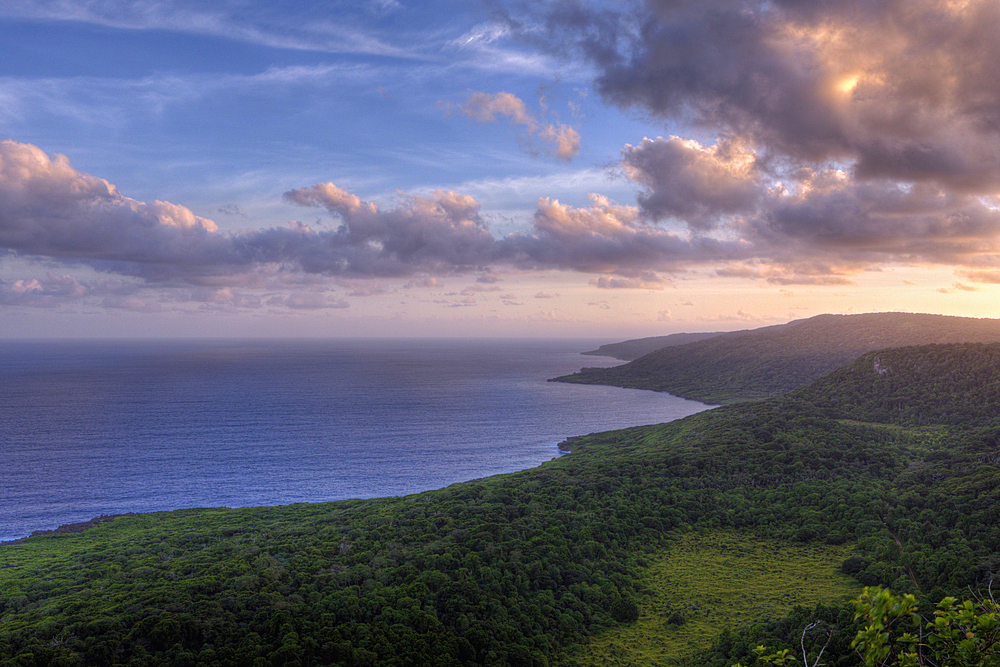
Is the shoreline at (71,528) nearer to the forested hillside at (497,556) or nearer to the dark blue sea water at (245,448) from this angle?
the dark blue sea water at (245,448)

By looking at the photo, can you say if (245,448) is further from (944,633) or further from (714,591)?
(944,633)

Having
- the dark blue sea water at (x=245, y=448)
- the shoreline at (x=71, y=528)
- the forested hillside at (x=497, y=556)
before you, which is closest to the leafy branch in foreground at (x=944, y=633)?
the forested hillside at (x=497, y=556)

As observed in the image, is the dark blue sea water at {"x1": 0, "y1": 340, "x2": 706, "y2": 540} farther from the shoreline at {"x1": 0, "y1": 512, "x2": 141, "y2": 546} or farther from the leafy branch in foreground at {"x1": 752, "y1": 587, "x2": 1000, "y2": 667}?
the leafy branch in foreground at {"x1": 752, "y1": 587, "x2": 1000, "y2": 667}

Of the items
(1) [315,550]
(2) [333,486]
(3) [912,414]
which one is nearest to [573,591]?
(1) [315,550]

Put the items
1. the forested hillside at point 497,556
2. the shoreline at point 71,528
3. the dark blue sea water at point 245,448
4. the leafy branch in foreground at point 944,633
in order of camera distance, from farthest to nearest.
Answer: the dark blue sea water at point 245,448 < the shoreline at point 71,528 < the forested hillside at point 497,556 < the leafy branch in foreground at point 944,633

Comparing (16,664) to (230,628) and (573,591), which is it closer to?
(230,628)

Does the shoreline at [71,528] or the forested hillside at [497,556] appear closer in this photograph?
the forested hillside at [497,556]
